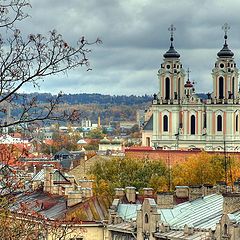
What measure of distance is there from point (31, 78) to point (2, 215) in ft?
8.66

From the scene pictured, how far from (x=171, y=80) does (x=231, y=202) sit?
115 m

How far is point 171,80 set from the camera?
162500 mm

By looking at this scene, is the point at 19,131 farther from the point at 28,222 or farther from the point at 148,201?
the point at 148,201

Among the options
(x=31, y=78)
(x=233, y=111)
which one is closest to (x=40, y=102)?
(x=31, y=78)

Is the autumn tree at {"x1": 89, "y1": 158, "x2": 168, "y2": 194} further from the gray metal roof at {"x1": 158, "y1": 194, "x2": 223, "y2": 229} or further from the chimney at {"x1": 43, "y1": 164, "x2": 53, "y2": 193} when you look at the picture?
the gray metal roof at {"x1": 158, "y1": 194, "x2": 223, "y2": 229}

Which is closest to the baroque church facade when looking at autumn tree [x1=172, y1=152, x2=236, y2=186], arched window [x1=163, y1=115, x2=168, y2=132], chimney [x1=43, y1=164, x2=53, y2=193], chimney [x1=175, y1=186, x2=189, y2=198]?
arched window [x1=163, y1=115, x2=168, y2=132]

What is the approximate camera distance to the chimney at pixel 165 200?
56.4 metres

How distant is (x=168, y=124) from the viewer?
162625 millimetres

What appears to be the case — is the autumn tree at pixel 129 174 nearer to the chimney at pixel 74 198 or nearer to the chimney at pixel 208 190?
the chimney at pixel 74 198

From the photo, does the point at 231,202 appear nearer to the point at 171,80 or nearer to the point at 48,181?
the point at 48,181

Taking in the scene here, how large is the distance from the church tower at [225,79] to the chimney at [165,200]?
102 metres

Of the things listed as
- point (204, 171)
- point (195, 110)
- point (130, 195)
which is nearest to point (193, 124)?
point (195, 110)

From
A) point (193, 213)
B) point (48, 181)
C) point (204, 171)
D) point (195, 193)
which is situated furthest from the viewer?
point (204, 171)

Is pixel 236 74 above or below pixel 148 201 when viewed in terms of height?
above
